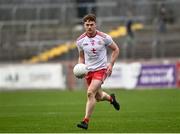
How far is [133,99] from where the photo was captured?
27.8 meters

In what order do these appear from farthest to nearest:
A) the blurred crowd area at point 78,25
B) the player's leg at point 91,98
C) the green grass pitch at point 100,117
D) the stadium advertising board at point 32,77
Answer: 1. the blurred crowd area at point 78,25
2. the stadium advertising board at point 32,77
3. the player's leg at point 91,98
4. the green grass pitch at point 100,117

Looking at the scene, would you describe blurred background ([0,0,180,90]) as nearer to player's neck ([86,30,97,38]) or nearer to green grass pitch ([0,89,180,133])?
green grass pitch ([0,89,180,133])

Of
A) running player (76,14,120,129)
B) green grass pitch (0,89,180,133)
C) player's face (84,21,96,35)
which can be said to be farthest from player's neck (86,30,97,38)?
green grass pitch (0,89,180,133)

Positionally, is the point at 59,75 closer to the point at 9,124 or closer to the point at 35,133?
the point at 9,124

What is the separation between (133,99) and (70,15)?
17.9 m

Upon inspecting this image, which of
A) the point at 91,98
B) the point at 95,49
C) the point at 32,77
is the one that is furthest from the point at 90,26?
the point at 32,77

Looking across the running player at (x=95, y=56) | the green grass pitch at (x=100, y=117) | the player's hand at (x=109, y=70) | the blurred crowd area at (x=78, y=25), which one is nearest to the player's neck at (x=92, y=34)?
the running player at (x=95, y=56)

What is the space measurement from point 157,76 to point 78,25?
9684 mm

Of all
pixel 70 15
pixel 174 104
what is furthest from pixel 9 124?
pixel 70 15

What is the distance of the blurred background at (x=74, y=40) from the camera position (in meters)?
36.4

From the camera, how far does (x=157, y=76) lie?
35938 mm

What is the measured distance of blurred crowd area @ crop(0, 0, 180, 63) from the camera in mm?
39812

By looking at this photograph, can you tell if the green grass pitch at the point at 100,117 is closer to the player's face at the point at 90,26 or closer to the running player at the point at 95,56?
the running player at the point at 95,56

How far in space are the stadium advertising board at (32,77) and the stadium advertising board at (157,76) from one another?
4429 mm
